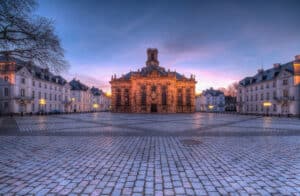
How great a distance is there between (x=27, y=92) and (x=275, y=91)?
63.4m

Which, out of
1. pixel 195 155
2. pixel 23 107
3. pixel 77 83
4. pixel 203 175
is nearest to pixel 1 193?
pixel 203 175

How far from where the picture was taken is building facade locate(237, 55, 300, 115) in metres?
36.2

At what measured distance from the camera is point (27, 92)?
3978cm

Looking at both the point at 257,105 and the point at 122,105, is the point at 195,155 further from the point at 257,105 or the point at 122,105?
the point at 122,105

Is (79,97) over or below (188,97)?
over

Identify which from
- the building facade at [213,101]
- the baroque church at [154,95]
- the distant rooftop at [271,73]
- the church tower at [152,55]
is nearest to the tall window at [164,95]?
the baroque church at [154,95]

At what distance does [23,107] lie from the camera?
128 feet

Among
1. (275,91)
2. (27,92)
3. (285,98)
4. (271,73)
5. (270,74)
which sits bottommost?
(285,98)

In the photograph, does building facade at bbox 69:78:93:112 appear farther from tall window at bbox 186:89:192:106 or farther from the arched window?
tall window at bbox 186:89:192:106

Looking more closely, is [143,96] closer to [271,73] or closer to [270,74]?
[270,74]

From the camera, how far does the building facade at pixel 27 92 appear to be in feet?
119

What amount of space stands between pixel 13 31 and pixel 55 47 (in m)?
2.69

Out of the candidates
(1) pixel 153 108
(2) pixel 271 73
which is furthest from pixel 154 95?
(2) pixel 271 73

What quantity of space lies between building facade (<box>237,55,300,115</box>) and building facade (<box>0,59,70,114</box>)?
170 ft
